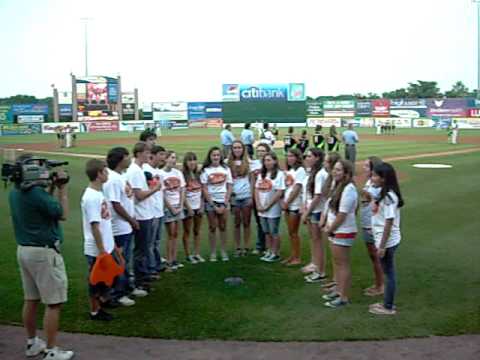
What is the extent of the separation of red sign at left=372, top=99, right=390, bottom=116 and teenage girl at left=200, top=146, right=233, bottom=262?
208 feet

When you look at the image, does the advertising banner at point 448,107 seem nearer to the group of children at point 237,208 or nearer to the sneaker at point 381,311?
the group of children at point 237,208

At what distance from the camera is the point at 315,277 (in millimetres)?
7789

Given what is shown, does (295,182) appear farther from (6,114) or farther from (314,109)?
(314,109)

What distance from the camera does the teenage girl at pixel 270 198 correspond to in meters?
8.68

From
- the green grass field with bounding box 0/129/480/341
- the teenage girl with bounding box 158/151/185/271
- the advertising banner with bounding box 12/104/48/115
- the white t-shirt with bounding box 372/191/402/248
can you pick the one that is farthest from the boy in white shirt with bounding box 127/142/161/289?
the advertising banner with bounding box 12/104/48/115

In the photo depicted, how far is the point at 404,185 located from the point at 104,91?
5536cm

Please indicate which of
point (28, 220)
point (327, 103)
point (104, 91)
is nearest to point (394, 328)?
point (28, 220)

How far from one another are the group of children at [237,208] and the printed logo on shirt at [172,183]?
0.02 m

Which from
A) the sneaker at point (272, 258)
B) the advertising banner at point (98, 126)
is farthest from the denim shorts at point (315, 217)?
the advertising banner at point (98, 126)

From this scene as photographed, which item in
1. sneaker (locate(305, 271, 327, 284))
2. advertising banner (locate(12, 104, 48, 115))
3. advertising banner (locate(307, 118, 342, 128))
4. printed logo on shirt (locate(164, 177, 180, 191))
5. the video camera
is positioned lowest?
sneaker (locate(305, 271, 327, 284))

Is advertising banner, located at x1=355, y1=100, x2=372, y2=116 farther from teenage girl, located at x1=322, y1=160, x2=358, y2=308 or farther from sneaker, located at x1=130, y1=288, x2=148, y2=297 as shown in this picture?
sneaker, located at x1=130, y1=288, x2=148, y2=297

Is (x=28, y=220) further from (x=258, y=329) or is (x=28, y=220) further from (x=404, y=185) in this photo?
(x=404, y=185)

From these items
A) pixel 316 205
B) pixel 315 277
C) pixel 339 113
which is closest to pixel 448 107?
pixel 339 113

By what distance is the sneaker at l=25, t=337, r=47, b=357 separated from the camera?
5.46 meters
